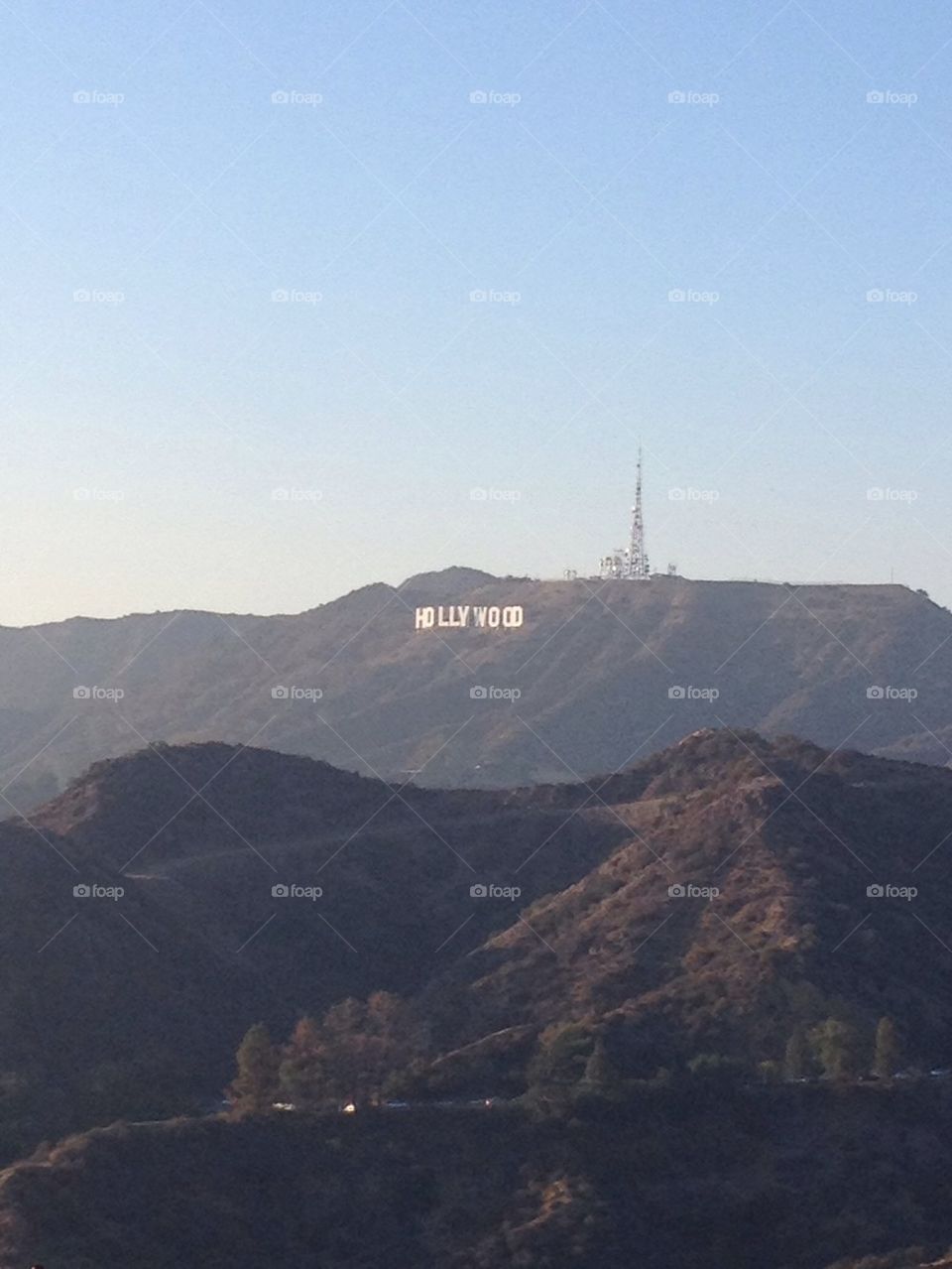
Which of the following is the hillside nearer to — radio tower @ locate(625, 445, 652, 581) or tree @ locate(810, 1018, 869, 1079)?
tree @ locate(810, 1018, 869, 1079)

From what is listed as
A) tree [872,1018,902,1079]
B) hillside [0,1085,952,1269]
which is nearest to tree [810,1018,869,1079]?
tree [872,1018,902,1079]

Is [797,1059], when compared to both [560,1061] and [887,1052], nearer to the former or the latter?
[887,1052]

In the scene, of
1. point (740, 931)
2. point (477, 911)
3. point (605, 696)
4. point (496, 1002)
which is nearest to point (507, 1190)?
point (496, 1002)

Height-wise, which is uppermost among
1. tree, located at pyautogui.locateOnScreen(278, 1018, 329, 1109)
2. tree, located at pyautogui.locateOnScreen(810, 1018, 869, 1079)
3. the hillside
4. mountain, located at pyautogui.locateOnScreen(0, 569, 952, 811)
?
mountain, located at pyautogui.locateOnScreen(0, 569, 952, 811)

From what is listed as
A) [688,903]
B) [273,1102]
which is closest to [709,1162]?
[273,1102]

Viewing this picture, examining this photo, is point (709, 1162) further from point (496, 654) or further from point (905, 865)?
point (496, 654)
